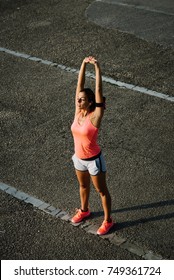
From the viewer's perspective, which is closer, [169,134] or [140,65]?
[169,134]

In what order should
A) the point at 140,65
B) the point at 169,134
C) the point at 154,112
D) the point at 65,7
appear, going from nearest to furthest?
the point at 169,134 → the point at 154,112 → the point at 140,65 → the point at 65,7

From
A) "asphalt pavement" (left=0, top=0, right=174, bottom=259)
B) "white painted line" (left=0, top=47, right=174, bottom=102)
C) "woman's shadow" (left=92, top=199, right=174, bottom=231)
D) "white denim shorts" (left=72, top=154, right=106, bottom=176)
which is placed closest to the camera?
"white denim shorts" (left=72, top=154, right=106, bottom=176)

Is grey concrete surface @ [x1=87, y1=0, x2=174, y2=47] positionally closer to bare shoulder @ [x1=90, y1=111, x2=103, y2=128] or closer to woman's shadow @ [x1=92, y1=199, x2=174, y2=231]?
woman's shadow @ [x1=92, y1=199, x2=174, y2=231]

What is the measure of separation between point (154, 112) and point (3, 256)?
178 inches

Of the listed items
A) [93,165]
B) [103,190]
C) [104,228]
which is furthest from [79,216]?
[93,165]

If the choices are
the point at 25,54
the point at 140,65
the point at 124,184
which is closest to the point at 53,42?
the point at 25,54

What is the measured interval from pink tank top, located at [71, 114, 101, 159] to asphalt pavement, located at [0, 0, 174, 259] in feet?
4.14

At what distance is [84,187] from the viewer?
7051mm

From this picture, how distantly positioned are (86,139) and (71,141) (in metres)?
2.84

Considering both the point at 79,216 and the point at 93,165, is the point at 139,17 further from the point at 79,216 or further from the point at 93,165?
the point at 93,165

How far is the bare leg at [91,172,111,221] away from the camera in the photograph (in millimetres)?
6699

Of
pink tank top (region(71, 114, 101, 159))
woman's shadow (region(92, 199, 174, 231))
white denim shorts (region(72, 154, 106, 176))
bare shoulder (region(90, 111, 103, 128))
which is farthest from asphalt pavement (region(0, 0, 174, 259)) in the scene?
bare shoulder (region(90, 111, 103, 128))
